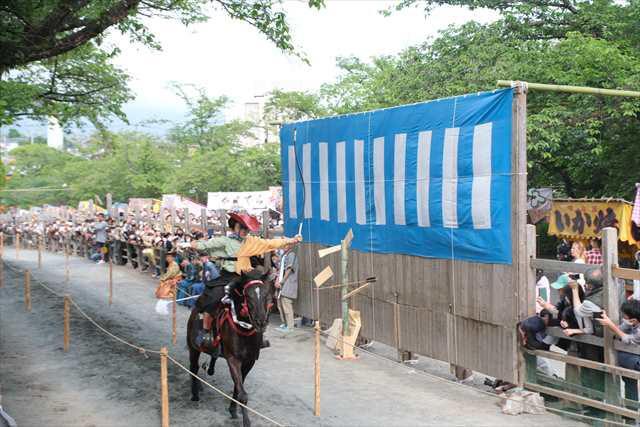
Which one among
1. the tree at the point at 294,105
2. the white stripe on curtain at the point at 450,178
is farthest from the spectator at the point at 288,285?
the tree at the point at 294,105

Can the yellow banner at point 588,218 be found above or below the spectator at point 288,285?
above

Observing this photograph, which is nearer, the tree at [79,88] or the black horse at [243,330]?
the black horse at [243,330]

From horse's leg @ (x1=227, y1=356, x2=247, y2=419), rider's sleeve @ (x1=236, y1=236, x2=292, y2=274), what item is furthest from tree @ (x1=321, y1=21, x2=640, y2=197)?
horse's leg @ (x1=227, y1=356, x2=247, y2=419)

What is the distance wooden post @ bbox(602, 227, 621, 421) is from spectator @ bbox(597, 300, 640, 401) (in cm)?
9

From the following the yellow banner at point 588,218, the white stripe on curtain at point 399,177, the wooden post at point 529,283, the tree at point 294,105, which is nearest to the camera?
the wooden post at point 529,283

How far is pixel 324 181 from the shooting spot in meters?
14.8

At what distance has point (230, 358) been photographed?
9.68 meters

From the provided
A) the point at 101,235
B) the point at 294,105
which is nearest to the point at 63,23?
the point at 101,235

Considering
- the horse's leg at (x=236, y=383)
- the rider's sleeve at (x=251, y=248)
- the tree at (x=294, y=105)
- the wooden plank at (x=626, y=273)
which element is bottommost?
the horse's leg at (x=236, y=383)

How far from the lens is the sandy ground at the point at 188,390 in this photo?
9703mm

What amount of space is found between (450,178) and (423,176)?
0.68 metres

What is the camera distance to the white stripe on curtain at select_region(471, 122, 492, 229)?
33.8 ft

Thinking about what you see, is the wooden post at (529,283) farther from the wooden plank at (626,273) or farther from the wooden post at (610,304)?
the wooden plank at (626,273)

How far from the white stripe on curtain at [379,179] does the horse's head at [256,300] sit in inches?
170
